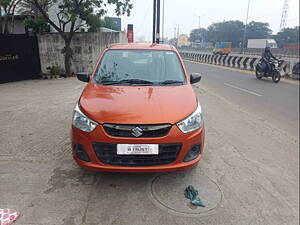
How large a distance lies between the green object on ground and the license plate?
0.67m

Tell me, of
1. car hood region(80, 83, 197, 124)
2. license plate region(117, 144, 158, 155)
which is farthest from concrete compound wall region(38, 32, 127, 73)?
license plate region(117, 144, 158, 155)

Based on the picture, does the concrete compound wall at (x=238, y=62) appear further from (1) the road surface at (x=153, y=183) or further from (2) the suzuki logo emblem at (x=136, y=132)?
(2) the suzuki logo emblem at (x=136, y=132)

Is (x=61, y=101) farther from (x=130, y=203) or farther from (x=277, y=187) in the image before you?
(x=277, y=187)

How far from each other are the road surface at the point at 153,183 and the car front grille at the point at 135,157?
0.41 metres

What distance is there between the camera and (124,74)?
3.82 metres

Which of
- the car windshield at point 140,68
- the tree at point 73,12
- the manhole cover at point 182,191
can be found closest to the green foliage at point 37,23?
the tree at point 73,12

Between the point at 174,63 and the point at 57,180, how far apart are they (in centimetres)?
248

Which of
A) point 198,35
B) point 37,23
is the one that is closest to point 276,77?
point 37,23

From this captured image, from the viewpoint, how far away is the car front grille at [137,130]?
2674 millimetres

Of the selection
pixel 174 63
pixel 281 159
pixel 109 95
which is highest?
pixel 174 63

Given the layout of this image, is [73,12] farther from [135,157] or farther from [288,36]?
[288,36]

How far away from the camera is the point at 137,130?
2.67 metres

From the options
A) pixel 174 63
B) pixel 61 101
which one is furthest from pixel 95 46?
pixel 174 63

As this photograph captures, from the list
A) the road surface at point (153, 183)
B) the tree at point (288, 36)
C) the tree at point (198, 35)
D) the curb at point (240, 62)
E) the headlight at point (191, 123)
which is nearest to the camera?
the road surface at point (153, 183)
